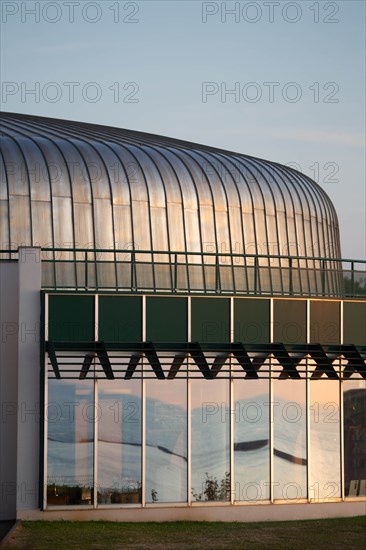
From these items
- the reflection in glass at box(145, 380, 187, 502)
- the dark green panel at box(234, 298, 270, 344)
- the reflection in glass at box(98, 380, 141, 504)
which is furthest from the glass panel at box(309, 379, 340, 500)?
the reflection in glass at box(98, 380, 141, 504)

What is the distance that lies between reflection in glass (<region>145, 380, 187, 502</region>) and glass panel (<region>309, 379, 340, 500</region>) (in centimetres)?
383

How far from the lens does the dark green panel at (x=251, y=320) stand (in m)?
32.5

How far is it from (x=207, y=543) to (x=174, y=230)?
64.1 ft

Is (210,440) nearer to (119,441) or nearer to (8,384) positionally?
(119,441)

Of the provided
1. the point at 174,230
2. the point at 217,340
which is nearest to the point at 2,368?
the point at 217,340

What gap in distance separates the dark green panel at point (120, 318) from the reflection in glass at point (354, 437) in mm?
6623

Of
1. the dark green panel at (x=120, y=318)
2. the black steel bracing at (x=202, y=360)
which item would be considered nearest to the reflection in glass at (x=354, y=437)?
the black steel bracing at (x=202, y=360)

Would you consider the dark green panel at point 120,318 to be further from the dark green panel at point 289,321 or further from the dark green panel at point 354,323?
the dark green panel at point 354,323

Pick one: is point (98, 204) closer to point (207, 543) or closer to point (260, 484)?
point (260, 484)

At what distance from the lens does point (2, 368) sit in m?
31.5

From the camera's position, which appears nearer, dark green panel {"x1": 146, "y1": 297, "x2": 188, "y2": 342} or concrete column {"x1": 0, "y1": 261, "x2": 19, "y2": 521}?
concrete column {"x1": 0, "y1": 261, "x2": 19, "y2": 521}

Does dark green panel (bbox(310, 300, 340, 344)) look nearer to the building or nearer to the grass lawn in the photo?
the building

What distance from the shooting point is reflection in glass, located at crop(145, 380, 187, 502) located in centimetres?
3120

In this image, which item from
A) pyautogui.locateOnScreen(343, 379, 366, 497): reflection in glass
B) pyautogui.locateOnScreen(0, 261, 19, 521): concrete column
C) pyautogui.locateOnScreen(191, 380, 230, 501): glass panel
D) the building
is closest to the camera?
the building
